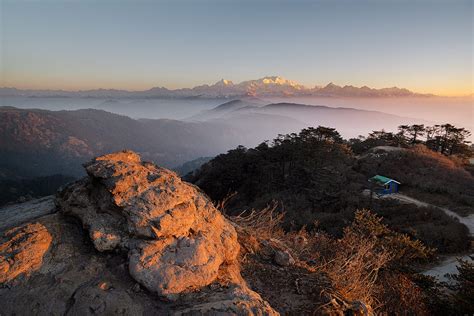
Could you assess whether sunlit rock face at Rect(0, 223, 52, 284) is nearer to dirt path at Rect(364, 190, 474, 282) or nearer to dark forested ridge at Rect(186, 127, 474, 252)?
A: dirt path at Rect(364, 190, 474, 282)

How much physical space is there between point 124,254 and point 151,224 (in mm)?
552

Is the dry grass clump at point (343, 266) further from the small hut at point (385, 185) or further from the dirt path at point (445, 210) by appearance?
the small hut at point (385, 185)

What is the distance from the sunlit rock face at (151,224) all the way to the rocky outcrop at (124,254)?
1 cm

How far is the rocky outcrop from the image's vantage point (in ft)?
12.2

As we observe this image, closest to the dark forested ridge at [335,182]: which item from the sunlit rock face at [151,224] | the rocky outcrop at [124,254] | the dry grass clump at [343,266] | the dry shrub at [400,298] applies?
the dry shrub at [400,298]

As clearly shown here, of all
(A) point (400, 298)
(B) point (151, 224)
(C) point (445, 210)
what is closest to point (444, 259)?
(C) point (445, 210)

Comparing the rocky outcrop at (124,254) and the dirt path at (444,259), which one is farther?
the dirt path at (444,259)

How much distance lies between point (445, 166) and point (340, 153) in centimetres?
1098

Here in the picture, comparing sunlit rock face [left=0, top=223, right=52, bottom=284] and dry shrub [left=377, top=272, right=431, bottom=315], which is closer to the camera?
sunlit rock face [left=0, top=223, right=52, bottom=284]

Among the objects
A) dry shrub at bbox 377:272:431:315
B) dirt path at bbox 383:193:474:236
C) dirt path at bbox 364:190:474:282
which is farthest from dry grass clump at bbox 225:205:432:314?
dirt path at bbox 383:193:474:236

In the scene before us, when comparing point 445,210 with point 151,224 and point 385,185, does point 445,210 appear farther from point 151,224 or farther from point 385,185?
point 151,224

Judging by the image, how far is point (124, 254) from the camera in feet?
14.1

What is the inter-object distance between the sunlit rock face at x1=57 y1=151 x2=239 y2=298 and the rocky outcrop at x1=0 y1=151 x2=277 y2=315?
0.04 feet

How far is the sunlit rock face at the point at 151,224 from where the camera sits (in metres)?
4.09
